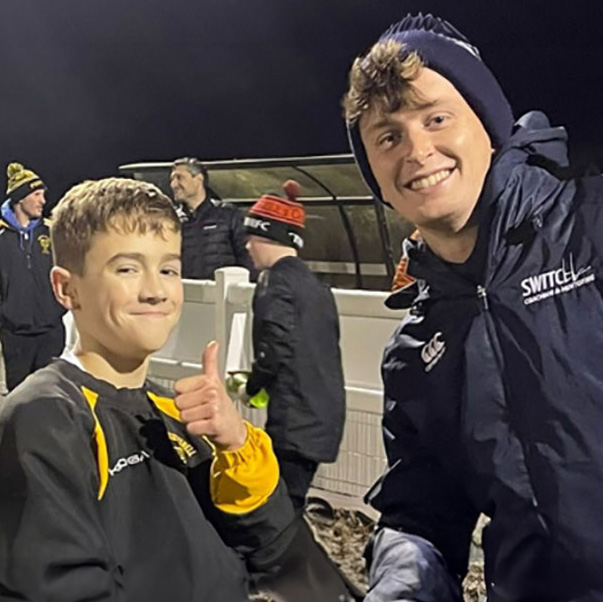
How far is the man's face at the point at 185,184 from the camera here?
1168mm

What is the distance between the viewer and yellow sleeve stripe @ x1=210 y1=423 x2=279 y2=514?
3.54 feet

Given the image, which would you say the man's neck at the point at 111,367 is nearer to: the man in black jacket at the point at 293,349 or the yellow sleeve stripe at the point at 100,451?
the yellow sleeve stripe at the point at 100,451

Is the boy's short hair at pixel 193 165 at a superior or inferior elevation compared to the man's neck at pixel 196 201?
superior

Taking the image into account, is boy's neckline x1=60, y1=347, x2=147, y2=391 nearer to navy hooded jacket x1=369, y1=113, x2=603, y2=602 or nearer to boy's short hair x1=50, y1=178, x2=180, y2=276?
boy's short hair x1=50, y1=178, x2=180, y2=276

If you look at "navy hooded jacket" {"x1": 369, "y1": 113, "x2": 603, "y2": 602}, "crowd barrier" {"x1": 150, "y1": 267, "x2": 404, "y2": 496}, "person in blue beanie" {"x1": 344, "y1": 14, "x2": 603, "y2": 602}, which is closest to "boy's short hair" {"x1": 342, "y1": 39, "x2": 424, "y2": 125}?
"person in blue beanie" {"x1": 344, "y1": 14, "x2": 603, "y2": 602}

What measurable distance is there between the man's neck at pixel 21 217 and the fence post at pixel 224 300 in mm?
283

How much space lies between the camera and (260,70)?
118cm

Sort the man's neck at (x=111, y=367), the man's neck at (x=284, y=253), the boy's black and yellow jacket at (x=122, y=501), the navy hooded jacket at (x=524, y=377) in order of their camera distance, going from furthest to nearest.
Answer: the man's neck at (x=284, y=253) → the man's neck at (x=111, y=367) → the boy's black and yellow jacket at (x=122, y=501) → the navy hooded jacket at (x=524, y=377)

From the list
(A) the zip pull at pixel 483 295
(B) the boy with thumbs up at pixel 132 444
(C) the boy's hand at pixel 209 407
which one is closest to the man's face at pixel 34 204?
(B) the boy with thumbs up at pixel 132 444

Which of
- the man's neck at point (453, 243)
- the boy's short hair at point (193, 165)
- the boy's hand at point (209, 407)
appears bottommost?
the boy's hand at point (209, 407)

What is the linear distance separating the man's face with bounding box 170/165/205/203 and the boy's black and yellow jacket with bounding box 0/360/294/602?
25 centimetres

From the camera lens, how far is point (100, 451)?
3.29 feet

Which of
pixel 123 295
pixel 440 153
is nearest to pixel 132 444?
pixel 123 295

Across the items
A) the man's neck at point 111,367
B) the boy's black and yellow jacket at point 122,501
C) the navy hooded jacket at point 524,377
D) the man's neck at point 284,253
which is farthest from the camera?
the man's neck at point 284,253
